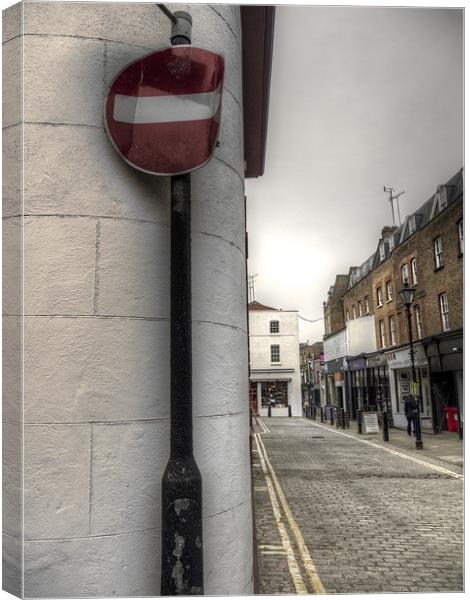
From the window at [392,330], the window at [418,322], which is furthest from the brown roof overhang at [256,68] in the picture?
the window at [392,330]

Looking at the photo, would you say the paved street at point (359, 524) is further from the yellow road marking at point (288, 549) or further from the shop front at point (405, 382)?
the shop front at point (405, 382)

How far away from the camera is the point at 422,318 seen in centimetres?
2328

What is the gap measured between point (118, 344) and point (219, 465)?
1007 millimetres

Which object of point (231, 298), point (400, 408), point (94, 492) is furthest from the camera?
point (400, 408)

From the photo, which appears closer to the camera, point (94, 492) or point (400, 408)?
point (94, 492)

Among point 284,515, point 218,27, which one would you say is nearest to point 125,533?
point 218,27

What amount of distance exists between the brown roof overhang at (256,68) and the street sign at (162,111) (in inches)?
84.4

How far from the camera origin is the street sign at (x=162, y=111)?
275 cm

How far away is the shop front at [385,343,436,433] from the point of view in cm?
2283

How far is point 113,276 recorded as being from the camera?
275cm

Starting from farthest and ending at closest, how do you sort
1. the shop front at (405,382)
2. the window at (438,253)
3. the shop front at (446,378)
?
the shop front at (405,382) → the window at (438,253) → the shop front at (446,378)

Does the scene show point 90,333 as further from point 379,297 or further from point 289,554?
point 379,297

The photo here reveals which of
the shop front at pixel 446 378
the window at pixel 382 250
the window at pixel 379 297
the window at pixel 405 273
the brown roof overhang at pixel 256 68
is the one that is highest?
the window at pixel 382 250

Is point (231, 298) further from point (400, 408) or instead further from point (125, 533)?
point (400, 408)
